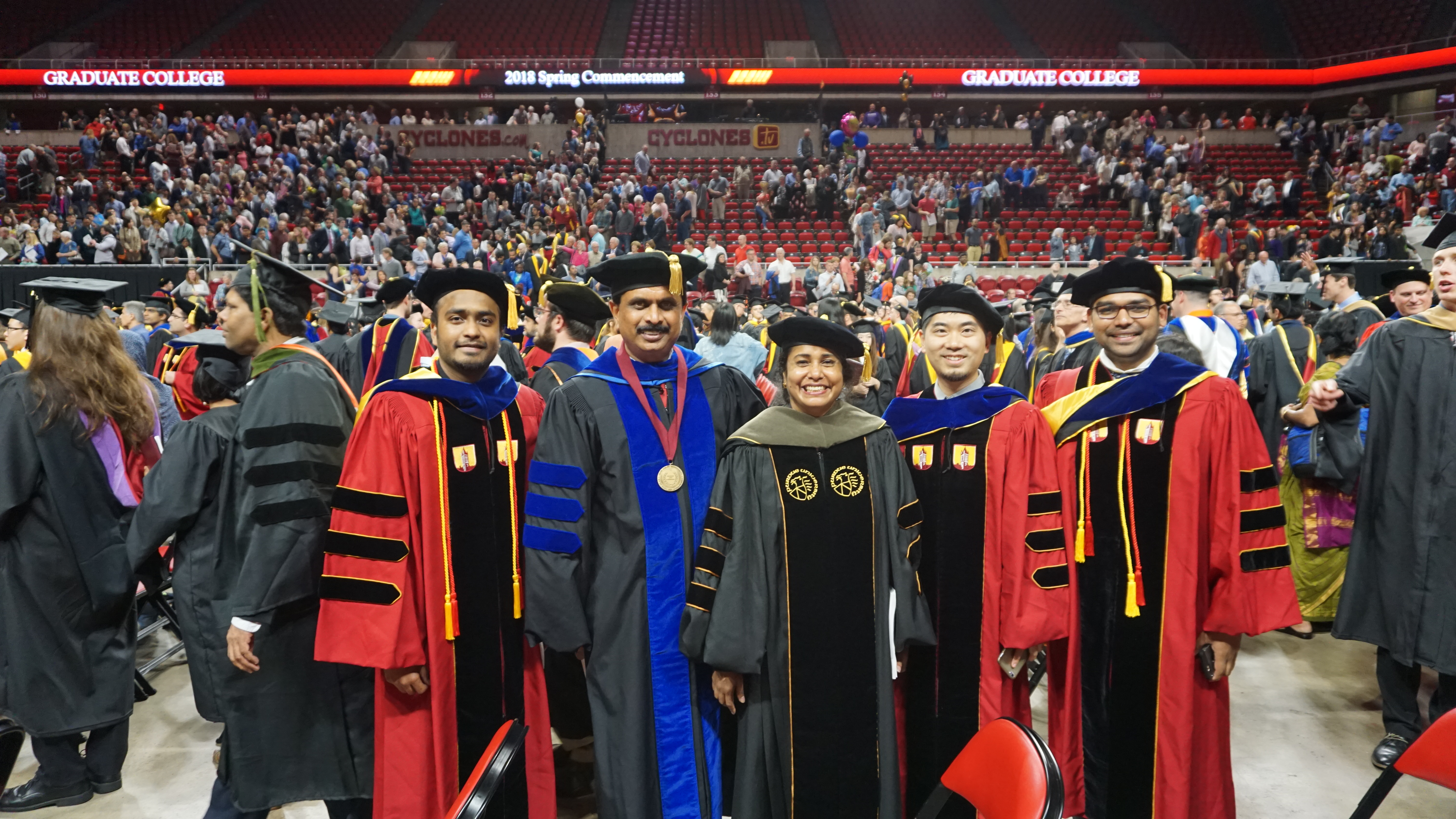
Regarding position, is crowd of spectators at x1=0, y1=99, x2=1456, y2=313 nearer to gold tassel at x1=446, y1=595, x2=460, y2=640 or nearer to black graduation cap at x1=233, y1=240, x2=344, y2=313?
black graduation cap at x1=233, y1=240, x2=344, y2=313

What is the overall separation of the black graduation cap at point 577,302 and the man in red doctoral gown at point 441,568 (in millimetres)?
1111

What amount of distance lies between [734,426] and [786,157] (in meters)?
22.0

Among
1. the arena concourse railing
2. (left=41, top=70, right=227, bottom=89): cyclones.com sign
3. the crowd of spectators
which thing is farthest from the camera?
the arena concourse railing

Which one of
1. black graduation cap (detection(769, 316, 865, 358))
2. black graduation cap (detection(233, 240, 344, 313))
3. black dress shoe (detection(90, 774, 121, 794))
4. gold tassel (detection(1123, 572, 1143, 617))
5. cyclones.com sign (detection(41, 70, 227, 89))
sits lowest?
black dress shoe (detection(90, 774, 121, 794))

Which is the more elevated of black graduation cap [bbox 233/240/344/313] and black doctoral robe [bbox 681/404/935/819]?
black graduation cap [bbox 233/240/344/313]

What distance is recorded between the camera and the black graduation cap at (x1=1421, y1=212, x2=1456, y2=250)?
143 inches

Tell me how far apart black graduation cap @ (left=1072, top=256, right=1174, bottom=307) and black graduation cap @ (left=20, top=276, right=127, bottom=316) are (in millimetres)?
3500

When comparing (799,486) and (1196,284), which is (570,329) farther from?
(1196,284)

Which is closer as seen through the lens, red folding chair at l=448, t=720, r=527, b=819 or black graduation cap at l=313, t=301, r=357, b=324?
red folding chair at l=448, t=720, r=527, b=819

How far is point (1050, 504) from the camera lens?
9.91 feet

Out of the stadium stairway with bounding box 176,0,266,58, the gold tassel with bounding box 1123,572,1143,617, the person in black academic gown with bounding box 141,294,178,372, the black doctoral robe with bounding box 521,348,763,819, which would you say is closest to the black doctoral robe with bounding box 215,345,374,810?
the black doctoral robe with bounding box 521,348,763,819

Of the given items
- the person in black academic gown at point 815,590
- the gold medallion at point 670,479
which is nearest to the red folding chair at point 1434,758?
the person in black academic gown at point 815,590

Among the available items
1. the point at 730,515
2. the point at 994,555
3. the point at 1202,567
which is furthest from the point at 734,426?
the point at 1202,567

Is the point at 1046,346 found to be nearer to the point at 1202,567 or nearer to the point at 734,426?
the point at 1202,567
